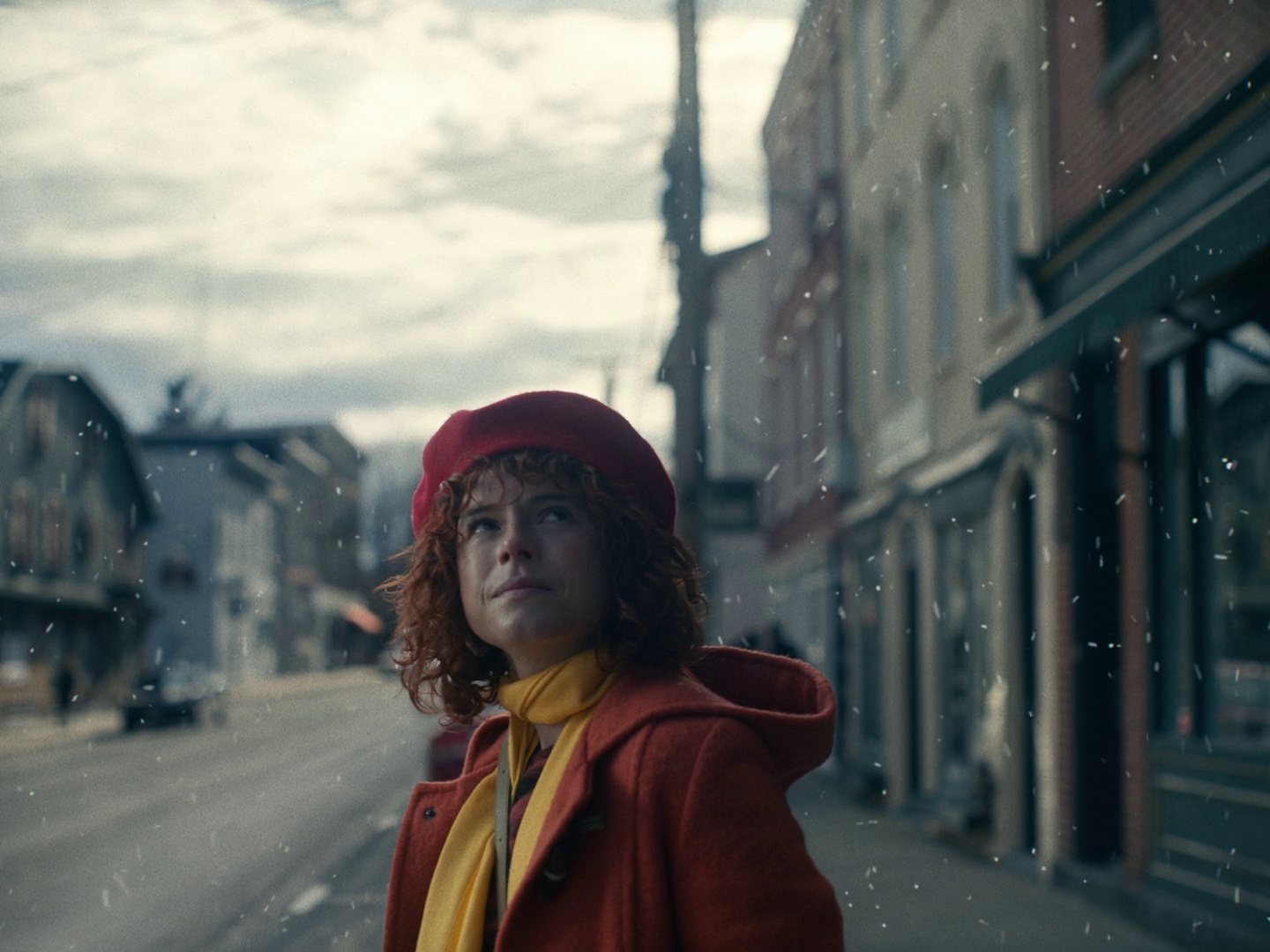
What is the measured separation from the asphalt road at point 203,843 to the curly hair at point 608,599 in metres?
4.88

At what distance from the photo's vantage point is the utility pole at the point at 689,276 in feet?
28.3

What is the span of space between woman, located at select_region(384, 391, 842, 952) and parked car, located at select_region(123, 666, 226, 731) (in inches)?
1109

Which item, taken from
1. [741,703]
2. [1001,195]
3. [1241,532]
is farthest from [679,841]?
[1001,195]

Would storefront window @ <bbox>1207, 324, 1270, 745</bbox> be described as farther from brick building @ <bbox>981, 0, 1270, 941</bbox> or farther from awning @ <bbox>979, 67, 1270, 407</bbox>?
awning @ <bbox>979, 67, 1270, 407</bbox>

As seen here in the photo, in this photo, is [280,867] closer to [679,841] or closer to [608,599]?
[608,599]

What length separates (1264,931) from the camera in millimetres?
Result: 6305

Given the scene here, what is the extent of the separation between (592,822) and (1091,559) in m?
7.57

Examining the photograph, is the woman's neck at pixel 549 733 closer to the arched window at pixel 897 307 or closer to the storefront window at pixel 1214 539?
the storefront window at pixel 1214 539

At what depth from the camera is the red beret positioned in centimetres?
168

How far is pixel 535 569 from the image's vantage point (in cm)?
165

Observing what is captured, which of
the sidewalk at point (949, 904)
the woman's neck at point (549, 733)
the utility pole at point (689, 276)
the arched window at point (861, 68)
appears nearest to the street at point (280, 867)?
the sidewalk at point (949, 904)

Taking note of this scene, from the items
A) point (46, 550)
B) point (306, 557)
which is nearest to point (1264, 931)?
point (46, 550)

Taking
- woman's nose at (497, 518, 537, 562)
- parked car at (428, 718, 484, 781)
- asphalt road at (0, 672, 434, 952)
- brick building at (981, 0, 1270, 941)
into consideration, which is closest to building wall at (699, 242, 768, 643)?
asphalt road at (0, 672, 434, 952)

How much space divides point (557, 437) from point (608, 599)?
19cm
